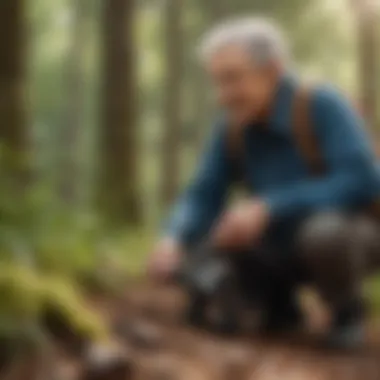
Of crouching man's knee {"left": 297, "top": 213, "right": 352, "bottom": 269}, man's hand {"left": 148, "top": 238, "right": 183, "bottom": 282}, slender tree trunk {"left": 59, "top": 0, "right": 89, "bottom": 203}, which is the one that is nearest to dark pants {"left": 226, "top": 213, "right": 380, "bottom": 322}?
crouching man's knee {"left": 297, "top": 213, "right": 352, "bottom": 269}

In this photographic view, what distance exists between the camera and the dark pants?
1.12 meters

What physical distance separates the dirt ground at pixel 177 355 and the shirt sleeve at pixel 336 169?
0.15 m

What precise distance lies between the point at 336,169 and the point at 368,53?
0.19m

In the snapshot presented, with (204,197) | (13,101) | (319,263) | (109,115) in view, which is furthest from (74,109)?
(319,263)

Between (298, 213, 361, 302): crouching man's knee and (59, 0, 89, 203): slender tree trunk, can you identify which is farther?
(59, 0, 89, 203): slender tree trunk

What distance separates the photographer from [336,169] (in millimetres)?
1092

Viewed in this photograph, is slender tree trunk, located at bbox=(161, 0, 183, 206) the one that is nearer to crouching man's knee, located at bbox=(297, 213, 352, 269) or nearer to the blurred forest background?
the blurred forest background

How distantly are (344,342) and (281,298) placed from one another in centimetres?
12

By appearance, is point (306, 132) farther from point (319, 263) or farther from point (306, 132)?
point (319, 263)

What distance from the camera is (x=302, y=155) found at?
3.66ft

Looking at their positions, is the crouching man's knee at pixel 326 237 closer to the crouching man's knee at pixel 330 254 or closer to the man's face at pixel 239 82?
the crouching man's knee at pixel 330 254

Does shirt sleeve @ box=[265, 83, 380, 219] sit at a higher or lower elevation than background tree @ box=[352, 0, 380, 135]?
lower

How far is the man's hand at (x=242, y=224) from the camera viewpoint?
1081 mm

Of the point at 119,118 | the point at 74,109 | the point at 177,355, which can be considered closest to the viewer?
the point at 177,355
